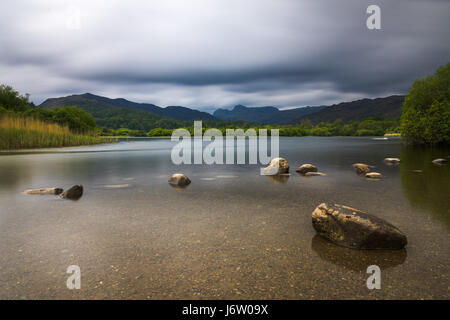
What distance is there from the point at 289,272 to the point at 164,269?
66.0 inches

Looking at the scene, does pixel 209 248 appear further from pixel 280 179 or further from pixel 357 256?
pixel 280 179

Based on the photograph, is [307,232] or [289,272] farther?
[307,232]

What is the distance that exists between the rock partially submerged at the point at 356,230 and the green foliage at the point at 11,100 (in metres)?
87.5

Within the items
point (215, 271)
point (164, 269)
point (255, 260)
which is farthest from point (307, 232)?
point (164, 269)

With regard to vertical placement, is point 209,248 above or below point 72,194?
below

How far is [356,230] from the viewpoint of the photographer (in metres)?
4.12

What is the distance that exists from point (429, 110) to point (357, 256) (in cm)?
4151

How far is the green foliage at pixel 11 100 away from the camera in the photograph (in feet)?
227

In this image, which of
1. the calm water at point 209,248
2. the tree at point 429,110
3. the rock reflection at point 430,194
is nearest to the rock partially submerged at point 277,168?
the calm water at point 209,248

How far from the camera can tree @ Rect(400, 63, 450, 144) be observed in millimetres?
33844

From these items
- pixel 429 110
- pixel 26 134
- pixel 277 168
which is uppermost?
pixel 429 110

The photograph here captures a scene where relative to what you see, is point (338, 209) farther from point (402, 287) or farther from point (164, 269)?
point (164, 269)

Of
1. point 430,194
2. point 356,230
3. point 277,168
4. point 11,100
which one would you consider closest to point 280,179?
point 277,168

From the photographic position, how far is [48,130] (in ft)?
103
